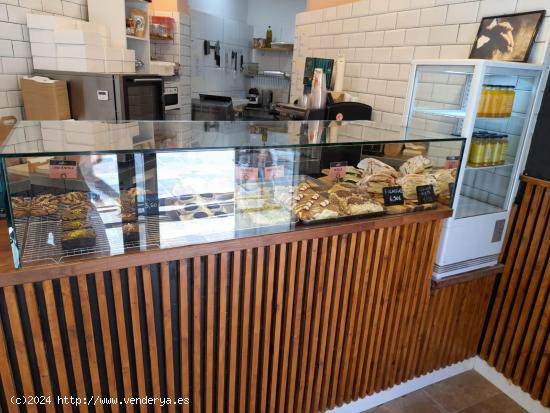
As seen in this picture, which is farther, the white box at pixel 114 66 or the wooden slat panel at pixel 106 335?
the white box at pixel 114 66

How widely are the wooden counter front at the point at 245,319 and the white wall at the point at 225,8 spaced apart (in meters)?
4.66

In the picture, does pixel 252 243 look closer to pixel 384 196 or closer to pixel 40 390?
pixel 384 196

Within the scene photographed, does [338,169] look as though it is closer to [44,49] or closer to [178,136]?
[178,136]

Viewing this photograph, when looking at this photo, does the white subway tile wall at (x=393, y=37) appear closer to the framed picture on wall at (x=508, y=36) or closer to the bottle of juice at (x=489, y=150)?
the framed picture on wall at (x=508, y=36)

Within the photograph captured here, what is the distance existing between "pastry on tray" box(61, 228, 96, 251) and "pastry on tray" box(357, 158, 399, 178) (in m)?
1.30

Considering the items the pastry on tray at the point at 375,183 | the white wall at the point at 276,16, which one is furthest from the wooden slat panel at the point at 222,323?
the white wall at the point at 276,16

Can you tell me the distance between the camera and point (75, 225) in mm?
1338

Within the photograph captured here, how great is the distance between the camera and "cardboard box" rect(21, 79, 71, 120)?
8.91ft

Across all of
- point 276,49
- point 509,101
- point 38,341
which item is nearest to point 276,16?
point 276,49

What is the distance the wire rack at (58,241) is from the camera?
1243 mm

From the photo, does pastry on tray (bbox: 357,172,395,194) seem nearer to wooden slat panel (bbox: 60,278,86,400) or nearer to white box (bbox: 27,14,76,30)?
wooden slat panel (bbox: 60,278,86,400)

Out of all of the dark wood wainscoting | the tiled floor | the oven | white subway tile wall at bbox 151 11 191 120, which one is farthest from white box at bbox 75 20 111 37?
the tiled floor

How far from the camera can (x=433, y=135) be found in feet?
6.37

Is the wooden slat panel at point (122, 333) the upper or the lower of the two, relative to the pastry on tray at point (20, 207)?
lower
